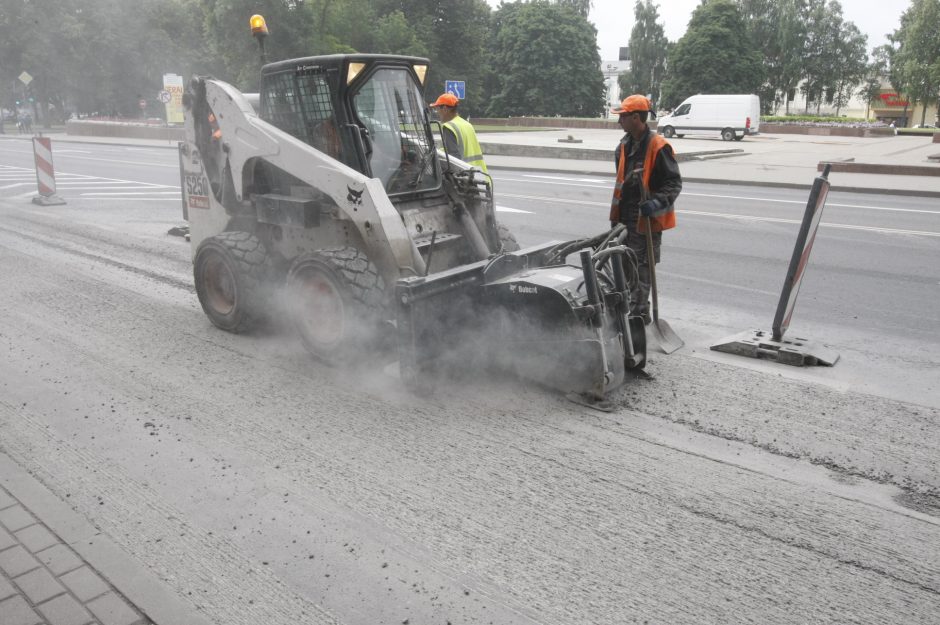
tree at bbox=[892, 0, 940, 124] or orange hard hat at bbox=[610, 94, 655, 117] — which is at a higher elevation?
tree at bbox=[892, 0, 940, 124]

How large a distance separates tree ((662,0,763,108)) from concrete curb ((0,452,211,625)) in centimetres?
6554

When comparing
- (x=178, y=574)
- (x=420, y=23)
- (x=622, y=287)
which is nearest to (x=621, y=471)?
(x=622, y=287)

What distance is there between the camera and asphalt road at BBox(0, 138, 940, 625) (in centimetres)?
306

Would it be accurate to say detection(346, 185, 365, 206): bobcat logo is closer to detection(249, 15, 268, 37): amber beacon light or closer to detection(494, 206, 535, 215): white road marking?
detection(249, 15, 268, 37): amber beacon light

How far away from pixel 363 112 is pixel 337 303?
4.79ft

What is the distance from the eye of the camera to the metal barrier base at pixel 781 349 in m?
5.57

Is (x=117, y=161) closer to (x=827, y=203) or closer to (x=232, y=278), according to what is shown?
(x=827, y=203)

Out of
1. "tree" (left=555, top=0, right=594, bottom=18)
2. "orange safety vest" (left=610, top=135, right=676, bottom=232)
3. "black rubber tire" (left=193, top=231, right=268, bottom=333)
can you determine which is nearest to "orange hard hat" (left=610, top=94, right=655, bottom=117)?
"orange safety vest" (left=610, top=135, right=676, bottom=232)

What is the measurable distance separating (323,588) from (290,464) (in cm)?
114

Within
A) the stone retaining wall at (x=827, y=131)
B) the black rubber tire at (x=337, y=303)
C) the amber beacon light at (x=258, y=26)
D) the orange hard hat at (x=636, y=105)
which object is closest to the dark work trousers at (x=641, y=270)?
the orange hard hat at (x=636, y=105)

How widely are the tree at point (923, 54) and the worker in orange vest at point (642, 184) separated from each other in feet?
173

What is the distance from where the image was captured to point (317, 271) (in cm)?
531

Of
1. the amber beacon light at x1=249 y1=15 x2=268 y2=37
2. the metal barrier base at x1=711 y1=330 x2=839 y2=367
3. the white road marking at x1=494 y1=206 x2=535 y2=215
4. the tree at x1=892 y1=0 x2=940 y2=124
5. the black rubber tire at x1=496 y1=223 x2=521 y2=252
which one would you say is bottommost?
the metal barrier base at x1=711 y1=330 x2=839 y2=367

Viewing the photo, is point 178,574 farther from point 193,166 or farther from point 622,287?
point 193,166
